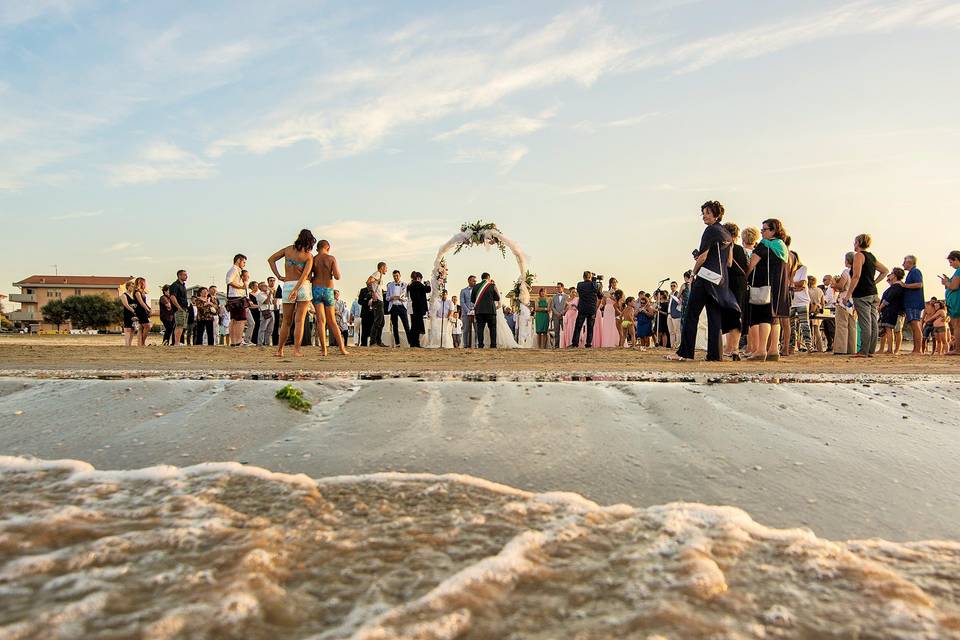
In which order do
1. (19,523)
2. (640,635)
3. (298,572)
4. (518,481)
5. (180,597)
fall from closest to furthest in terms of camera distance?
(640,635) → (180,597) → (298,572) → (19,523) → (518,481)

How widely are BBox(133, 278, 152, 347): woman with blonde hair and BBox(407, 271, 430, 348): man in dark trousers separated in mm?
5355

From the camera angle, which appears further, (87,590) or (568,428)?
(568,428)

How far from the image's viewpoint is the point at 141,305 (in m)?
13.1

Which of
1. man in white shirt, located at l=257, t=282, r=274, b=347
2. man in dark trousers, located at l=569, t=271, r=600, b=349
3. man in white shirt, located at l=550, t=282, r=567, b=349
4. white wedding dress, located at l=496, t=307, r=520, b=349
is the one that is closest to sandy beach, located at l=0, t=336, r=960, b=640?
man in dark trousers, located at l=569, t=271, r=600, b=349

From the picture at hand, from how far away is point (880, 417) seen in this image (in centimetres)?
396

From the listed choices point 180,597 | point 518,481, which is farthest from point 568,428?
point 180,597

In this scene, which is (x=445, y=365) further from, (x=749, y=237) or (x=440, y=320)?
(x=440, y=320)

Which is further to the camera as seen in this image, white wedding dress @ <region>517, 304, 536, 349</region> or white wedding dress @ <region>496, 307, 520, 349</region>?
white wedding dress @ <region>517, 304, 536, 349</region>

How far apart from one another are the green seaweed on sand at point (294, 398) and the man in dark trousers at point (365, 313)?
1176cm

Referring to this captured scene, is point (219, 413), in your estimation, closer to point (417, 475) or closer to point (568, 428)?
point (417, 475)

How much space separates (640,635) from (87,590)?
1.36m

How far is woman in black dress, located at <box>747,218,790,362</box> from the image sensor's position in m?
8.31

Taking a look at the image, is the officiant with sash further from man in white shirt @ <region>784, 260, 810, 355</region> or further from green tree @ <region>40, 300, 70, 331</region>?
green tree @ <region>40, 300, 70, 331</region>

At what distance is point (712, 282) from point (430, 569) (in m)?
6.80
